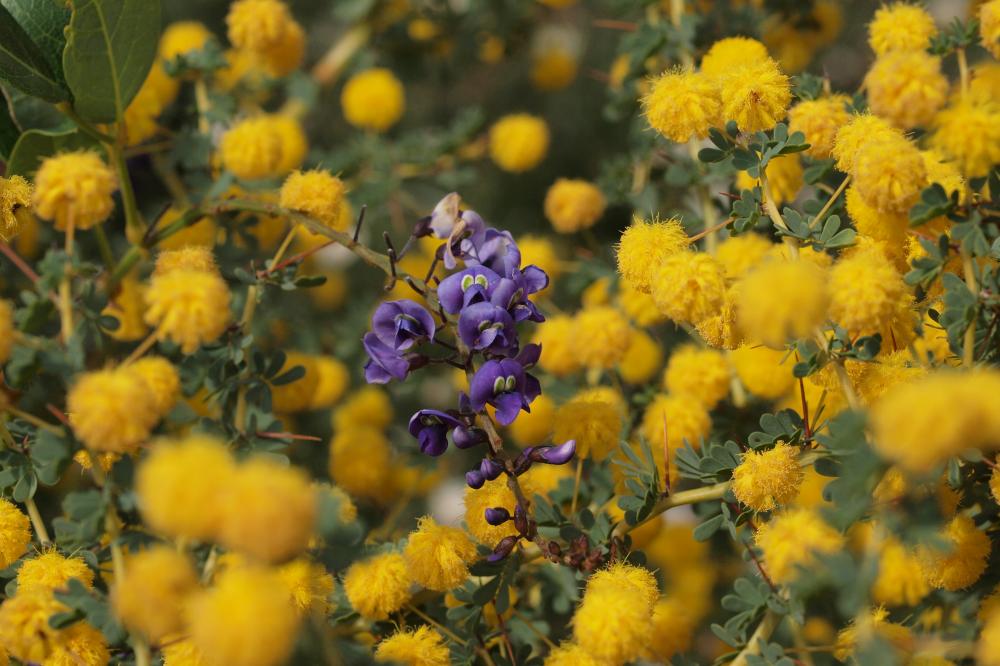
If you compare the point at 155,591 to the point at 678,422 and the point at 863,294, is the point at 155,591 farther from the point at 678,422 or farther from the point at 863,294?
the point at 678,422

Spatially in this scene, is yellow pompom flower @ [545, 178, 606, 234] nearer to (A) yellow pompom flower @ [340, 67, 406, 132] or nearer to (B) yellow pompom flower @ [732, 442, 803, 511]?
(A) yellow pompom flower @ [340, 67, 406, 132]

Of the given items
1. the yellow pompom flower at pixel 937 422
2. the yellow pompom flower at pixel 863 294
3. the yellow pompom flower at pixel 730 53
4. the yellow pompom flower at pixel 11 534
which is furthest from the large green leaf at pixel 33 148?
the yellow pompom flower at pixel 937 422

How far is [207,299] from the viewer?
1.01 m

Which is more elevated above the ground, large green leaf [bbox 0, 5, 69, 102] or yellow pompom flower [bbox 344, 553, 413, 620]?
large green leaf [bbox 0, 5, 69, 102]

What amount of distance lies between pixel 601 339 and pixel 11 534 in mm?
873

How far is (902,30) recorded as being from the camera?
55.7 inches

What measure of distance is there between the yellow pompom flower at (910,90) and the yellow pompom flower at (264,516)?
0.73 metres

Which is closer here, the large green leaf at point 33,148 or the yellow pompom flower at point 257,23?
the large green leaf at point 33,148

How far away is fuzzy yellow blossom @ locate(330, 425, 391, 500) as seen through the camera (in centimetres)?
184

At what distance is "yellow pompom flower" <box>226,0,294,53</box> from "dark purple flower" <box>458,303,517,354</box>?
879 millimetres

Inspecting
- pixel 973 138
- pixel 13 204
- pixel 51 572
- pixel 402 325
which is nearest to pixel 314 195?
pixel 402 325

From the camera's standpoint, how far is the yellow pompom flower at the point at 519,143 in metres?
2.24

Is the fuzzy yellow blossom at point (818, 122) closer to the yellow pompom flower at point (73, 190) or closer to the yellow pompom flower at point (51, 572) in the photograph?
the yellow pompom flower at point (73, 190)

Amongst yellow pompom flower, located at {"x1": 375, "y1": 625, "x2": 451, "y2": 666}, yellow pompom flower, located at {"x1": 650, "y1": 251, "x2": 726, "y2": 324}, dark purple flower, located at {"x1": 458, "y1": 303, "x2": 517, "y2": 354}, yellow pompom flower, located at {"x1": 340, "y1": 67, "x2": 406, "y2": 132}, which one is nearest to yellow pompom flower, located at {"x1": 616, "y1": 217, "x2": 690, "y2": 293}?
yellow pompom flower, located at {"x1": 650, "y1": 251, "x2": 726, "y2": 324}
